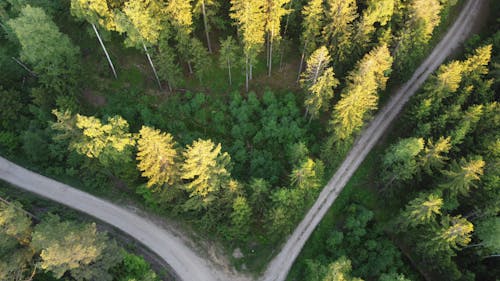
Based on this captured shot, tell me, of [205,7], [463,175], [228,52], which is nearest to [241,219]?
[228,52]

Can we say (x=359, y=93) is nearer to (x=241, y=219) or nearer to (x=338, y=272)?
(x=338, y=272)

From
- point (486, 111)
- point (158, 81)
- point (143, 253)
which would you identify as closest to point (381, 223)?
point (486, 111)

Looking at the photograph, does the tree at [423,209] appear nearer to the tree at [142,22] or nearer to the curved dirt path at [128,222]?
the curved dirt path at [128,222]

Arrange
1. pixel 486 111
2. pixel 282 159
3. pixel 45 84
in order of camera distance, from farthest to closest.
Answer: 1. pixel 282 159
2. pixel 45 84
3. pixel 486 111

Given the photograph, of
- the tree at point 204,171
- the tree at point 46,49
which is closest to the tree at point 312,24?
the tree at point 204,171

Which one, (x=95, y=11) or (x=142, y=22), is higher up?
(x=95, y=11)

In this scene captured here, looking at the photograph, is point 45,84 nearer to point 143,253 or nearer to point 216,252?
point 143,253
